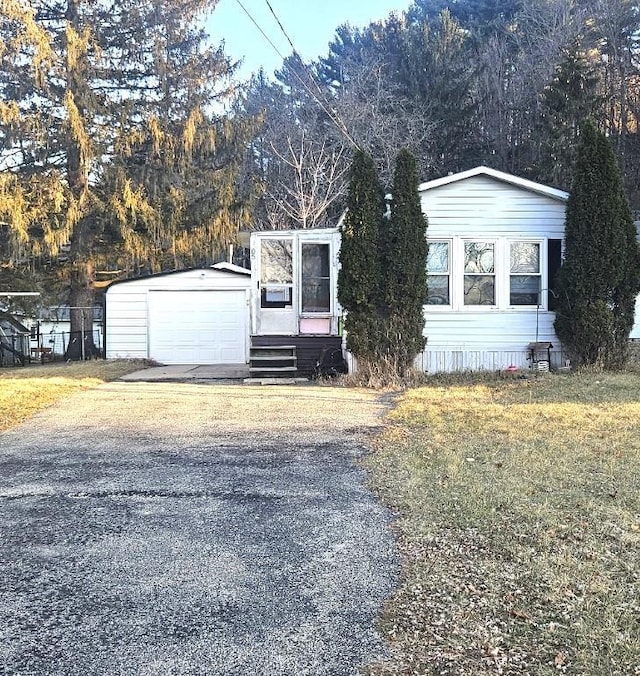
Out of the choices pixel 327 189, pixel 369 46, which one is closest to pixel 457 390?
pixel 327 189

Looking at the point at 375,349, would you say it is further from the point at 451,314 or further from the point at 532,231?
the point at 532,231

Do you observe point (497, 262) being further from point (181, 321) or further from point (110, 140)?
point (110, 140)

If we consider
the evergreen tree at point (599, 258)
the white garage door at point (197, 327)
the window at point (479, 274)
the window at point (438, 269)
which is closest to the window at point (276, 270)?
the window at point (438, 269)

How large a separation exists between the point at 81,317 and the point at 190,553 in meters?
17.0

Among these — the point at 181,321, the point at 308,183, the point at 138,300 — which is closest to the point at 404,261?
the point at 181,321

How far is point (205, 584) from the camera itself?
319 cm

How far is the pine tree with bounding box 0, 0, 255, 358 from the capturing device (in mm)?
17219

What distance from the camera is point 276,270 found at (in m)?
12.7

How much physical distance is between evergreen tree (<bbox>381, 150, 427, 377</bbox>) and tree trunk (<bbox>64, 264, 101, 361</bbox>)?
457 inches

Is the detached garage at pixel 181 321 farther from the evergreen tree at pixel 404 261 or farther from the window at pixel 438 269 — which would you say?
the evergreen tree at pixel 404 261

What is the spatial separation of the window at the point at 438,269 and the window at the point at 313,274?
206 cm

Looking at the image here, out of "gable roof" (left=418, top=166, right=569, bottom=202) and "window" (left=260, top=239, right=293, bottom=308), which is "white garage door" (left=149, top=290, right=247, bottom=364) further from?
"gable roof" (left=418, top=166, right=569, bottom=202)

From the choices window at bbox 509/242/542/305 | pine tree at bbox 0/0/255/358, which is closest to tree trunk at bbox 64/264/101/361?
pine tree at bbox 0/0/255/358

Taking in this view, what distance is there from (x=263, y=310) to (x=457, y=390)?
449 centimetres
